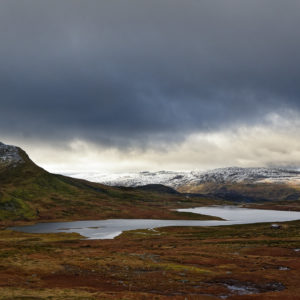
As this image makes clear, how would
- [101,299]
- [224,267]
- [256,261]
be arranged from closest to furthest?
[101,299] < [224,267] < [256,261]

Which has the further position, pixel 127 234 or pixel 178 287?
pixel 127 234

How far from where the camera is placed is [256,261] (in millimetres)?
76625

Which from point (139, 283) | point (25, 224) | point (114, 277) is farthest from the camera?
point (25, 224)

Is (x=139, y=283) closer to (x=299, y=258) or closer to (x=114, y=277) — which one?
(x=114, y=277)

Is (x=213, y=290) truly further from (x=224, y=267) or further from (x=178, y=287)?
(x=224, y=267)

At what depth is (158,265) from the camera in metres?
71.3

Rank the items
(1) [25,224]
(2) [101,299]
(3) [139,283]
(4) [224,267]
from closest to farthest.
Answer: (2) [101,299], (3) [139,283], (4) [224,267], (1) [25,224]

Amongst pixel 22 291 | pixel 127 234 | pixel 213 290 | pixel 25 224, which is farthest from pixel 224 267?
pixel 25 224

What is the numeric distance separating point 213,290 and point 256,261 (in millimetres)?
30643

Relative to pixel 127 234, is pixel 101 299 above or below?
above

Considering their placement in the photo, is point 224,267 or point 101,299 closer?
point 101,299

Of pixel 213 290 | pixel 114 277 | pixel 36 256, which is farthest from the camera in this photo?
pixel 36 256

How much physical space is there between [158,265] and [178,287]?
63.4 feet

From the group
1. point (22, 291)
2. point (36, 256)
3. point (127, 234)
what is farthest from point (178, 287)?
point (127, 234)
